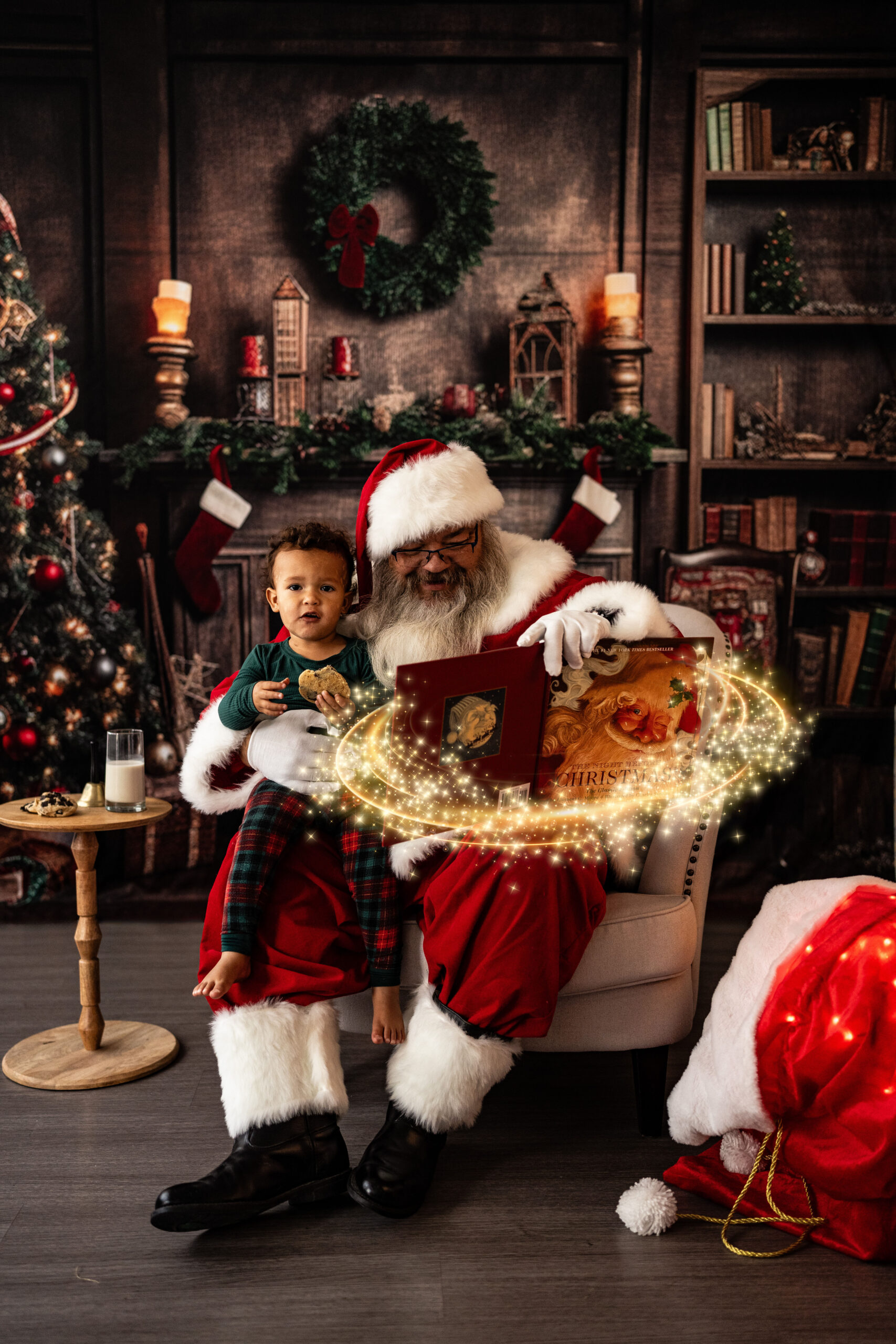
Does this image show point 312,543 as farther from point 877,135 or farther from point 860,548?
point 877,135

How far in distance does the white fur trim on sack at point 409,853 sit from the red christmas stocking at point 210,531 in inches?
77.5

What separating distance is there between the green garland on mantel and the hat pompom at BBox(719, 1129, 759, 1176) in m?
2.33

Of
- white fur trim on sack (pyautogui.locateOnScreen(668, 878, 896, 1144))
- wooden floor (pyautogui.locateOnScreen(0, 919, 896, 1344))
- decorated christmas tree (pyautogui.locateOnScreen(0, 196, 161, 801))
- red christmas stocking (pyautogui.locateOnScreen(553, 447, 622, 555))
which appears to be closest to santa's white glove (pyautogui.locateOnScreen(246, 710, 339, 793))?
wooden floor (pyautogui.locateOnScreen(0, 919, 896, 1344))

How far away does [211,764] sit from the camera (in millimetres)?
2084

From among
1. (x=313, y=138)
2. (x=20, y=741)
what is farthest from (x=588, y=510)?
(x=20, y=741)

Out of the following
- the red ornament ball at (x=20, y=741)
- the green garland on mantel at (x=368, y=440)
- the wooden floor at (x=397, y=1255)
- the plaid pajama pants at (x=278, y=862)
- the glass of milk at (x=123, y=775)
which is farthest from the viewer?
the green garland on mantel at (x=368, y=440)

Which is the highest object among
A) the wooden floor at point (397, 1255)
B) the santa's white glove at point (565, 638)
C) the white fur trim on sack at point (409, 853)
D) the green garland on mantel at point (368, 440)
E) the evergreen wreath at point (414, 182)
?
the evergreen wreath at point (414, 182)

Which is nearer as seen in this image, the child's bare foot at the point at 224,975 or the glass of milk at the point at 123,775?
the child's bare foot at the point at 224,975

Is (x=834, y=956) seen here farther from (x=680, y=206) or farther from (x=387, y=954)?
(x=680, y=206)

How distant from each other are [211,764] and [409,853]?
491 millimetres

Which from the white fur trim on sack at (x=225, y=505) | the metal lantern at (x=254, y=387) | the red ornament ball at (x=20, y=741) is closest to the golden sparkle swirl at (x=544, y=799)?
the red ornament ball at (x=20, y=741)

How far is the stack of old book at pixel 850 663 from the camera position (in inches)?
141

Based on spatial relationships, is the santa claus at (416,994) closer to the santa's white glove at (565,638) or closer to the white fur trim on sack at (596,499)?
the santa's white glove at (565,638)

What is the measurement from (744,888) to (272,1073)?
218 cm
